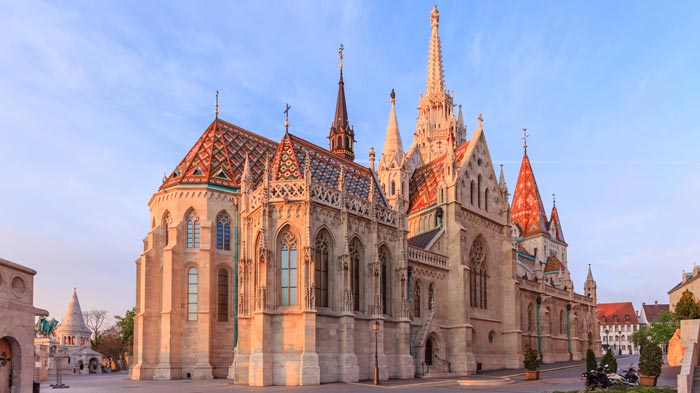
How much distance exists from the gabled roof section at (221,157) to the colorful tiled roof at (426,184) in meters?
11.1

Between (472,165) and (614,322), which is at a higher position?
(472,165)

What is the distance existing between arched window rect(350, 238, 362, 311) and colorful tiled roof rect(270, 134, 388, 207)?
2734mm

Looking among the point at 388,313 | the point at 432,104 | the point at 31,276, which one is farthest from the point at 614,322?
the point at 31,276

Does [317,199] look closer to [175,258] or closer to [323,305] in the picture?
[323,305]

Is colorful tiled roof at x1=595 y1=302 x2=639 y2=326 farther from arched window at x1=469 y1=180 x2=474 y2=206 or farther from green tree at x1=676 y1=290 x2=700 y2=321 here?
green tree at x1=676 y1=290 x2=700 y2=321

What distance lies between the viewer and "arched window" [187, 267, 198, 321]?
37.9 m

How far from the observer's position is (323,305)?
29.8 meters

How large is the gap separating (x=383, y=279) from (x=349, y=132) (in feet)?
87.6

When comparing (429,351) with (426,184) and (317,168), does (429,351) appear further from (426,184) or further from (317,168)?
(426,184)

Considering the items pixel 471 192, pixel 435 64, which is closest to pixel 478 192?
pixel 471 192

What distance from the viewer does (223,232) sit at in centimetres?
3962

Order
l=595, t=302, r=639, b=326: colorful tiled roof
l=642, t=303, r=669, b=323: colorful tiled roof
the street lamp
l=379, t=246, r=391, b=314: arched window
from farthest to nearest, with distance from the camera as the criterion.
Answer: l=642, t=303, r=669, b=323: colorful tiled roof → l=595, t=302, r=639, b=326: colorful tiled roof → l=379, t=246, r=391, b=314: arched window → the street lamp

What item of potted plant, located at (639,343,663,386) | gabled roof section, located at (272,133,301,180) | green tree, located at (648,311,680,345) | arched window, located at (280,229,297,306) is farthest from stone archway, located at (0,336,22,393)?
green tree, located at (648,311,680,345)

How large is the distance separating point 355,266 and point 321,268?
2550mm
